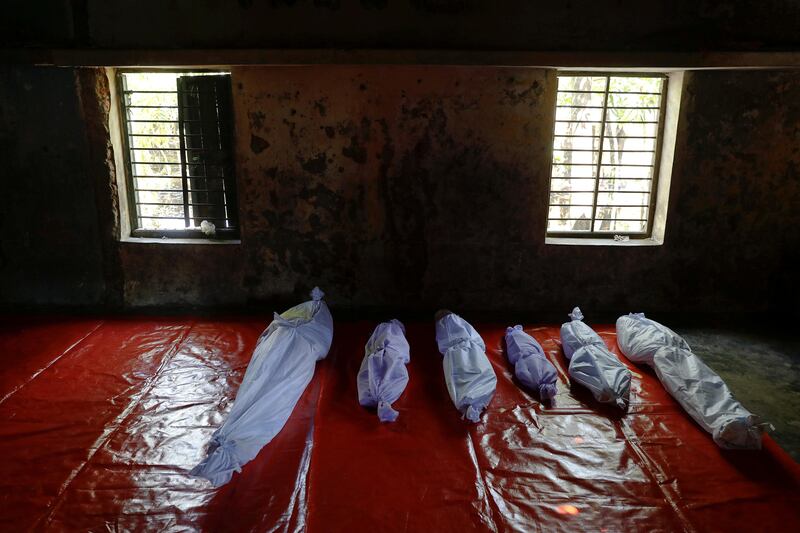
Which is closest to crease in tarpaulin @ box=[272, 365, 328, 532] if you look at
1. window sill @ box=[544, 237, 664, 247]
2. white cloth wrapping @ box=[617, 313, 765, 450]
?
white cloth wrapping @ box=[617, 313, 765, 450]

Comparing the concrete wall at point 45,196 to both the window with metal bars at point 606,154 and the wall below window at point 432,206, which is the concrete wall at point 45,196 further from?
the window with metal bars at point 606,154

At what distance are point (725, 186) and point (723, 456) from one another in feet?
9.79

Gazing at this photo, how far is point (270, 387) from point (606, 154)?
13.3 ft

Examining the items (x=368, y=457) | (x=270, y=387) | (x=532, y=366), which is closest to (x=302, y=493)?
(x=368, y=457)

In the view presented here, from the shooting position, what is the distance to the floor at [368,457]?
289cm

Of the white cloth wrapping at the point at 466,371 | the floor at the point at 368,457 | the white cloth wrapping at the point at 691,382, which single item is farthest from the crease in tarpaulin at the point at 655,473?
the white cloth wrapping at the point at 466,371

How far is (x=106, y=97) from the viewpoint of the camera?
16.9 feet

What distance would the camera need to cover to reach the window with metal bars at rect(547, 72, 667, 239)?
17.3 ft

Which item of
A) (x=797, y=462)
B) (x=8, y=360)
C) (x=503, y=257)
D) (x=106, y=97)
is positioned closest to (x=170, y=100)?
(x=106, y=97)

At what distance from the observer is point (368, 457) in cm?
335

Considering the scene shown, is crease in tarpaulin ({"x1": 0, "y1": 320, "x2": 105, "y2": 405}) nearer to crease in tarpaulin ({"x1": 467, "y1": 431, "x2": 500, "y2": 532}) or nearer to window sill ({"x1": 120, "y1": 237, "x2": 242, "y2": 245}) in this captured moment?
window sill ({"x1": 120, "y1": 237, "x2": 242, "y2": 245})

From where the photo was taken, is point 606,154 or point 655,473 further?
point 606,154

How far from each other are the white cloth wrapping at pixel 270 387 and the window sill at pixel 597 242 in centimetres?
250

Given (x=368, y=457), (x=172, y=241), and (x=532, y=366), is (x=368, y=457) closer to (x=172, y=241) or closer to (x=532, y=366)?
(x=532, y=366)
